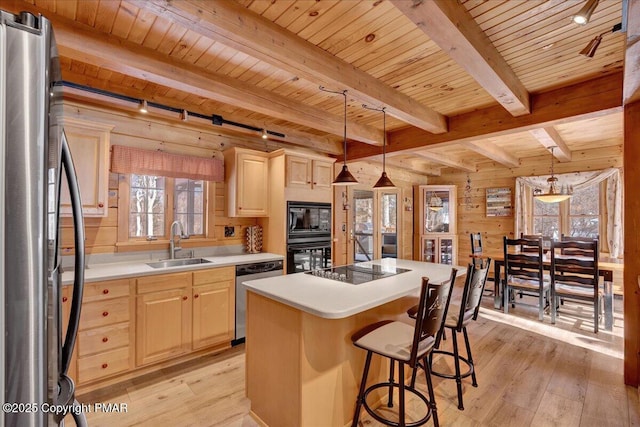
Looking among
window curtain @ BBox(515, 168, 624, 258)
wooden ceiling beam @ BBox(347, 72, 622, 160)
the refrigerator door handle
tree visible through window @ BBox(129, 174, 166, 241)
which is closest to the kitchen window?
tree visible through window @ BBox(129, 174, 166, 241)

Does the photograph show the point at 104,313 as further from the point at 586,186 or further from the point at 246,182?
the point at 586,186

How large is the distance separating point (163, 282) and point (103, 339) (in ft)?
1.94

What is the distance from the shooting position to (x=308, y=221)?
158 inches

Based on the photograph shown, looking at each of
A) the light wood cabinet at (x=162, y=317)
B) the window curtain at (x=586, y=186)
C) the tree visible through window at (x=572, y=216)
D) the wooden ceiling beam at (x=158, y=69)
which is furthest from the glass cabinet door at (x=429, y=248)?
the light wood cabinet at (x=162, y=317)

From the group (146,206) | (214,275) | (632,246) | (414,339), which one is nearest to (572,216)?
(632,246)

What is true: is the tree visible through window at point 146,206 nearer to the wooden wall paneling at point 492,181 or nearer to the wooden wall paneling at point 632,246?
the wooden wall paneling at point 632,246

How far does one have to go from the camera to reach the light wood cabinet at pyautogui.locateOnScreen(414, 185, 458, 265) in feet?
22.0

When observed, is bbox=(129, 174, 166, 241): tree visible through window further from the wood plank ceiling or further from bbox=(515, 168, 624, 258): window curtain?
bbox=(515, 168, 624, 258): window curtain

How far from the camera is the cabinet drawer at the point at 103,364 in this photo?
2385 mm

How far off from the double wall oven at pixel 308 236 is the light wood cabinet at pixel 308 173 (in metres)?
0.25

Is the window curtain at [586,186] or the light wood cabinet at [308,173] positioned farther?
the window curtain at [586,186]

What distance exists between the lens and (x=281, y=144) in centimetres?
436

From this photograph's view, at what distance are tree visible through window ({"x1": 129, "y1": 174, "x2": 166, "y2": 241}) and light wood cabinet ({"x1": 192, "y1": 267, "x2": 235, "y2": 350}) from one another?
35.0 inches

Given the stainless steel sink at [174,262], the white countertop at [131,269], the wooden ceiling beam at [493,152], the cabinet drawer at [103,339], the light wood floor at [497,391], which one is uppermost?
the wooden ceiling beam at [493,152]
